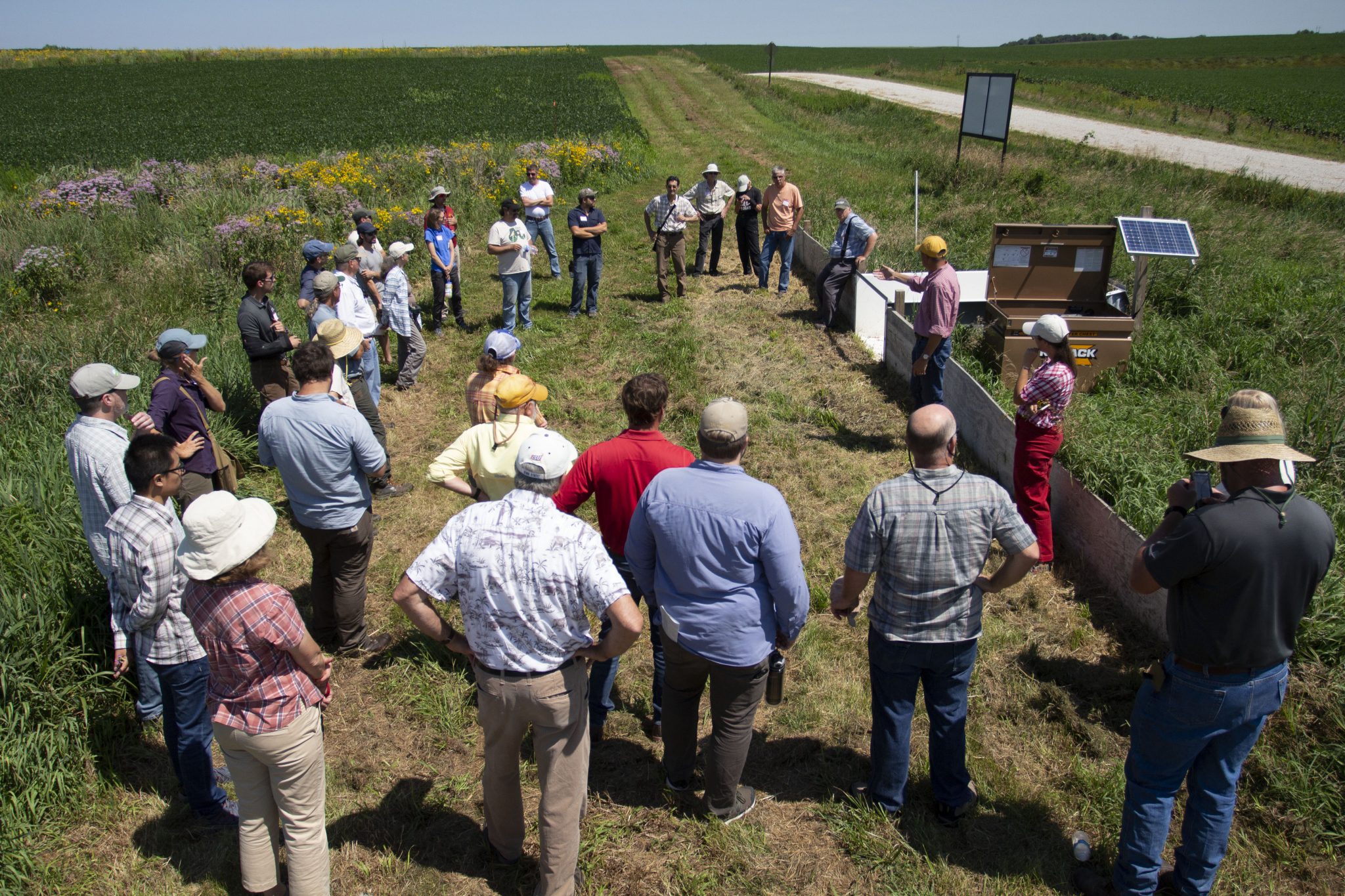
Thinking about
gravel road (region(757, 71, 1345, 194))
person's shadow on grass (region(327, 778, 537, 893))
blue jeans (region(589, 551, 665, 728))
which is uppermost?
gravel road (region(757, 71, 1345, 194))

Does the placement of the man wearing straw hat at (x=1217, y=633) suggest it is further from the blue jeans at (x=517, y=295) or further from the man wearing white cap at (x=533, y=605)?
the blue jeans at (x=517, y=295)

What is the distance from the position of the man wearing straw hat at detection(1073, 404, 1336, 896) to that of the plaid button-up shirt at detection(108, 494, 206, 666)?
3.94 m

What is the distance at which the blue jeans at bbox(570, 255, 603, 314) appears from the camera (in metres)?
10.7

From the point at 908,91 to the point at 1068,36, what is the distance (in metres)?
113

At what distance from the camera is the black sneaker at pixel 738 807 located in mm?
3703

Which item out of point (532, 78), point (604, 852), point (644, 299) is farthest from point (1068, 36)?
point (604, 852)

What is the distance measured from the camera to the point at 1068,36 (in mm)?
132750

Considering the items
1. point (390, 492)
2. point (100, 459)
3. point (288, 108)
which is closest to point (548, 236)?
point (390, 492)

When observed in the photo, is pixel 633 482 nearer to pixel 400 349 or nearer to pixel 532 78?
pixel 400 349

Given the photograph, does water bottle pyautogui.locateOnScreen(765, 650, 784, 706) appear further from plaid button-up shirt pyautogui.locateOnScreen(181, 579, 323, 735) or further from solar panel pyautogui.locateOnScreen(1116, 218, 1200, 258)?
solar panel pyautogui.locateOnScreen(1116, 218, 1200, 258)

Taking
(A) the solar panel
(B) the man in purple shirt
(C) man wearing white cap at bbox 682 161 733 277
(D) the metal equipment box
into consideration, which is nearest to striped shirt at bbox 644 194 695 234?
(C) man wearing white cap at bbox 682 161 733 277

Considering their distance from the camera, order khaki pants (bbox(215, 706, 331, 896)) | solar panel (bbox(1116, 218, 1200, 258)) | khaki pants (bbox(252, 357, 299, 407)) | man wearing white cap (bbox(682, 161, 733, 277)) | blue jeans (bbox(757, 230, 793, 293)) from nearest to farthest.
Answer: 1. khaki pants (bbox(215, 706, 331, 896))
2. khaki pants (bbox(252, 357, 299, 407))
3. solar panel (bbox(1116, 218, 1200, 258))
4. blue jeans (bbox(757, 230, 793, 293))
5. man wearing white cap (bbox(682, 161, 733, 277))

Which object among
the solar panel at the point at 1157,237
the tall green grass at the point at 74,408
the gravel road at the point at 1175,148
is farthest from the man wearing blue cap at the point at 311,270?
the gravel road at the point at 1175,148

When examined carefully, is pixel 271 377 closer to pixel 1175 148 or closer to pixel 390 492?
pixel 390 492
